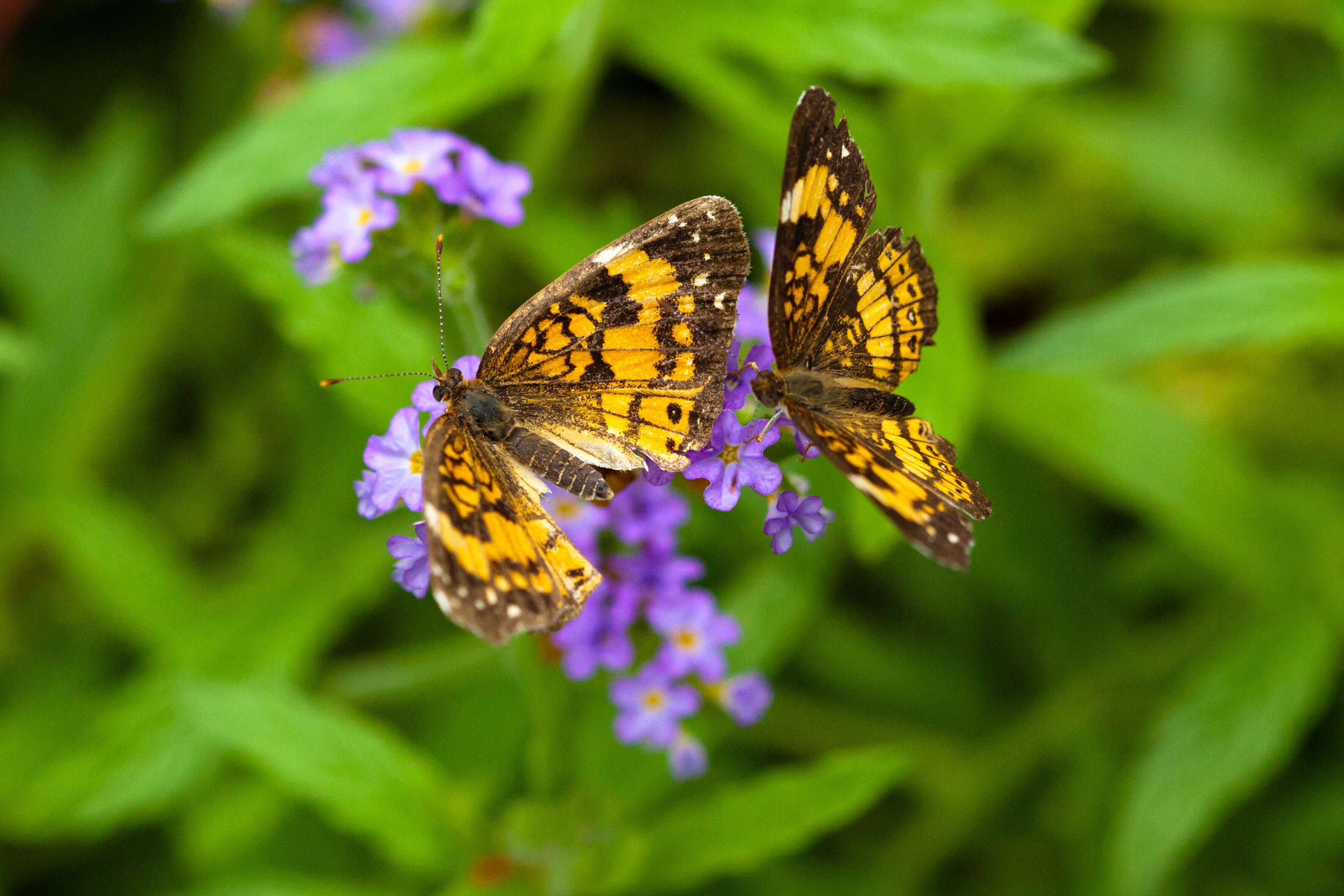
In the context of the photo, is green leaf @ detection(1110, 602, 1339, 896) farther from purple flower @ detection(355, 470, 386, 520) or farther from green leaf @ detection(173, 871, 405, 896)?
purple flower @ detection(355, 470, 386, 520)

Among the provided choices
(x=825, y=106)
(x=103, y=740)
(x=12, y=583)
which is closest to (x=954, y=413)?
(x=825, y=106)

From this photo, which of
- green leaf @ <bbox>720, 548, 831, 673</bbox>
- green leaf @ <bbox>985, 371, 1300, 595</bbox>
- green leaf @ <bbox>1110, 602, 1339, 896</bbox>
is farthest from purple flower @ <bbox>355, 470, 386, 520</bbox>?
green leaf @ <bbox>1110, 602, 1339, 896</bbox>

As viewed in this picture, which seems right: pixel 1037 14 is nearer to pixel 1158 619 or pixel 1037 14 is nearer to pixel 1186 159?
pixel 1186 159

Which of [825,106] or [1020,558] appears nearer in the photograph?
[825,106]

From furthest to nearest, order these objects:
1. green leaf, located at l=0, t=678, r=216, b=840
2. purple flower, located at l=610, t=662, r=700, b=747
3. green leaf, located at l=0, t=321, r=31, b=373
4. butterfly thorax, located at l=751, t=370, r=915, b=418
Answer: green leaf, located at l=0, t=678, r=216, b=840 < green leaf, located at l=0, t=321, r=31, b=373 < purple flower, located at l=610, t=662, r=700, b=747 < butterfly thorax, located at l=751, t=370, r=915, b=418

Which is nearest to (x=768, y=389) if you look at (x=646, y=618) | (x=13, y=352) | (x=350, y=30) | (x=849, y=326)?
(x=849, y=326)

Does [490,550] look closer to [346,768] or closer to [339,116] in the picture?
[346,768]

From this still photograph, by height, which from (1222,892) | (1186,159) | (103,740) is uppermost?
(1186,159)
